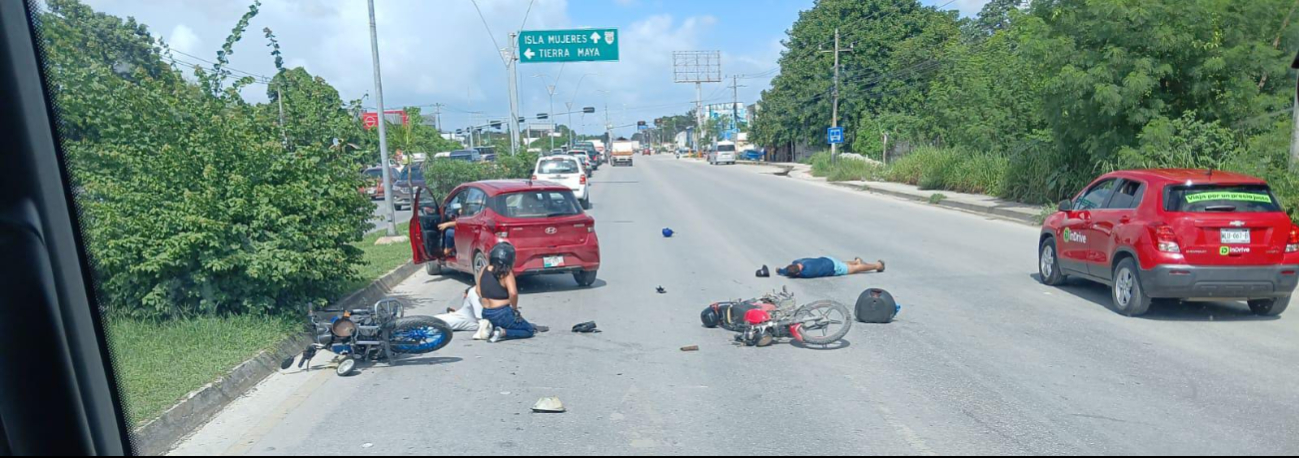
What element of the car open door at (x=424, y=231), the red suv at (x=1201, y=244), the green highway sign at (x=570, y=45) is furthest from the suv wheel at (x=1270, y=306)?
the green highway sign at (x=570, y=45)

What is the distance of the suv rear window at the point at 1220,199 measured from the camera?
9.34 meters

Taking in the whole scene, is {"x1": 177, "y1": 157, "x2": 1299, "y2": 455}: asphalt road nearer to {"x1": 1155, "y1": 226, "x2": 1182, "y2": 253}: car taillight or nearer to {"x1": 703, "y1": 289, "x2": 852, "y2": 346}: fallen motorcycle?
{"x1": 703, "y1": 289, "x2": 852, "y2": 346}: fallen motorcycle

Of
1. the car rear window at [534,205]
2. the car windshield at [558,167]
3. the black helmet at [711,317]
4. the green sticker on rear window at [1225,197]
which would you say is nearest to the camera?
the black helmet at [711,317]

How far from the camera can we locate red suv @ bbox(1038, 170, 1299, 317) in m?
9.12

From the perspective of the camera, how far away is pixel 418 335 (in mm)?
8133

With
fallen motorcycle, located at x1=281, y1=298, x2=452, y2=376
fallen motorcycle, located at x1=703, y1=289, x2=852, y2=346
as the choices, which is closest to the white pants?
fallen motorcycle, located at x1=281, y1=298, x2=452, y2=376

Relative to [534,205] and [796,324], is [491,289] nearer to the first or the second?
[796,324]

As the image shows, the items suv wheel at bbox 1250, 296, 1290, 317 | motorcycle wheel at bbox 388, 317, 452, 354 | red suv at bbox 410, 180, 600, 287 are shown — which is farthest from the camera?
red suv at bbox 410, 180, 600, 287

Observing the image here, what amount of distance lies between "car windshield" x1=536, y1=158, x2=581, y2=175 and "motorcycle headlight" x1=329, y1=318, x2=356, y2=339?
21.7m

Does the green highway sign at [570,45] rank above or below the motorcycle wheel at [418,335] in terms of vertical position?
above

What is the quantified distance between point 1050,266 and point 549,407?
7929 mm

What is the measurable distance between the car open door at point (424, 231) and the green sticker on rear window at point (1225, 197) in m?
8.88

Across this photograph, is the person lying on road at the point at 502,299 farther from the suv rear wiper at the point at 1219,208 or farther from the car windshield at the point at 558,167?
the car windshield at the point at 558,167

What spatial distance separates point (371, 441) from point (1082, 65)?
17982 millimetres
